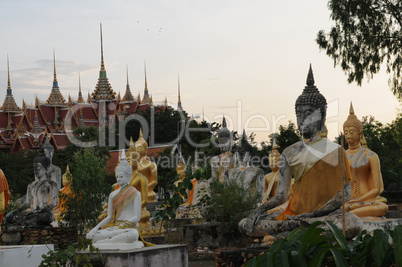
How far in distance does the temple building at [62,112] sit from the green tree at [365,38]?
28.6 metres

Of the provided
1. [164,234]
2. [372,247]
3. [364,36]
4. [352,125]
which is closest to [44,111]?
[364,36]

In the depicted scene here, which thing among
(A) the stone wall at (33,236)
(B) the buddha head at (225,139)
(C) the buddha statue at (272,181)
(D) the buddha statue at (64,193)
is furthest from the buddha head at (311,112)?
(D) the buddha statue at (64,193)

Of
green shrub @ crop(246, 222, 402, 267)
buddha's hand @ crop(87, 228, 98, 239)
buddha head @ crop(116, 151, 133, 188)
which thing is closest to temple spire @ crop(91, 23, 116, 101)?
buddha head @ crop(116, 151, 133, 188)

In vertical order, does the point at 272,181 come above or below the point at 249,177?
below

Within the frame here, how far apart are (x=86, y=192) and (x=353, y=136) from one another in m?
7.74

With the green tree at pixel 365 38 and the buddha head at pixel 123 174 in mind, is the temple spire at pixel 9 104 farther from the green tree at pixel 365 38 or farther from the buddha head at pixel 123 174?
the buddha head at pixel 123 174

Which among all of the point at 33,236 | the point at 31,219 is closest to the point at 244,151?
the point at 33,236

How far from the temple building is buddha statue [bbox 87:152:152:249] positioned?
1527 inches

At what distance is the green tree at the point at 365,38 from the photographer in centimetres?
1991

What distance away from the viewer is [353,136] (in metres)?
9.48

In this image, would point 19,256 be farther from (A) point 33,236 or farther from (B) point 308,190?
(A) point 33,236

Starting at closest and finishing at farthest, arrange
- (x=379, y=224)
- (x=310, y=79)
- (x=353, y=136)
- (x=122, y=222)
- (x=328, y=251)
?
(x=328, y=251)
(x=379, y=224)
(x=310, y=79)
(x=122, y=222)
(x=353, y=136)

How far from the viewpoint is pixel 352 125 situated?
31.3 feet

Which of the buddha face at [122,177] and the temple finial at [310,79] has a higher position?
the temple finial at [310,79]
